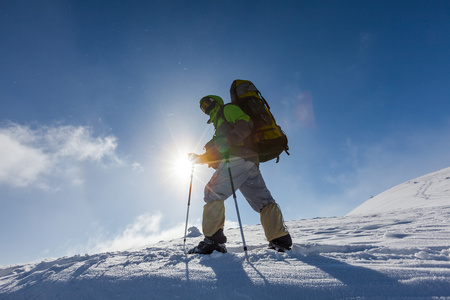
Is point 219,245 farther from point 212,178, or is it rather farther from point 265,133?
point 265,133

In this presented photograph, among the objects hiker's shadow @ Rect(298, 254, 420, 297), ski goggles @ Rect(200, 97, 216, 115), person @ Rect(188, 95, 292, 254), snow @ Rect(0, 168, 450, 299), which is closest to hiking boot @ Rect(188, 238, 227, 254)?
person @ Rect(188, 95, 292, 254)

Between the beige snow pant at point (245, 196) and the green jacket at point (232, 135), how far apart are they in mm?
126

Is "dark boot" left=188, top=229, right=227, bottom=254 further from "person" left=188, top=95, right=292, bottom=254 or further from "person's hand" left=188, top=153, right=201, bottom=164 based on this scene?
"person's hand" left=188, top=153, right=201, bottom=164

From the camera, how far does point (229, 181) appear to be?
310 cm

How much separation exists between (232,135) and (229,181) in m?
0.65

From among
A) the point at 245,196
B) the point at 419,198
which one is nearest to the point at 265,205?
the point at 245,196

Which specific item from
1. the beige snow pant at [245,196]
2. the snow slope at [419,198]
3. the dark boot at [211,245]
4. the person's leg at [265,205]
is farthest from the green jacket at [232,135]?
the snow slope at [419,198]

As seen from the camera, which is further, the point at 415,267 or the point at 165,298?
the point at 415,267

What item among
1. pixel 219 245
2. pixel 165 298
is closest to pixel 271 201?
pixel 219 245

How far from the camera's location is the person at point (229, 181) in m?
2.87

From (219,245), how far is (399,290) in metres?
1.95

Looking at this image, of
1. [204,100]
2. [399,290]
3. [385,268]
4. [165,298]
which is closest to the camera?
[399,290]

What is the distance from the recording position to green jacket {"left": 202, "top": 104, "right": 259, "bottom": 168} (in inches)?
124

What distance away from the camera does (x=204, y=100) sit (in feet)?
12.3
